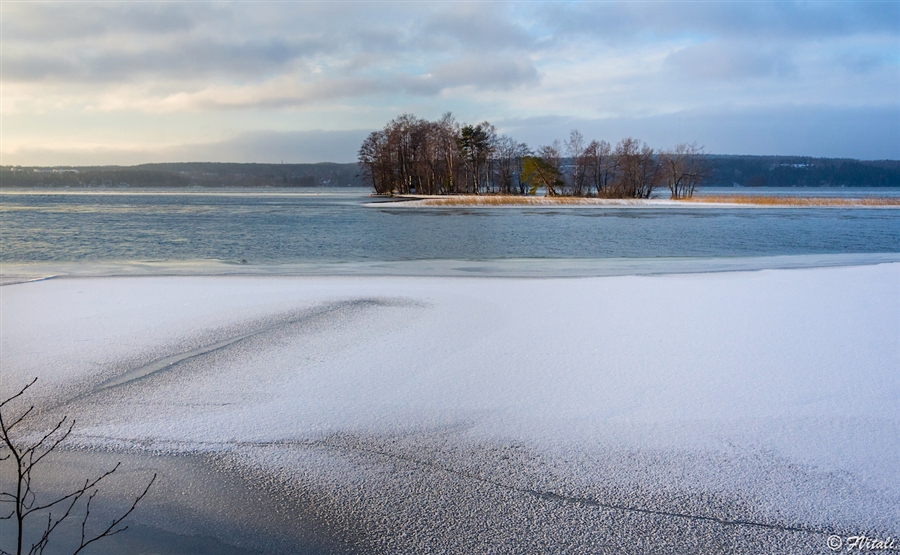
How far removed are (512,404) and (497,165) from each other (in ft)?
274

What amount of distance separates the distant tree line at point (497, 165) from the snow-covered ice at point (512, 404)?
61.2 m

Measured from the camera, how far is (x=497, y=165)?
285ft

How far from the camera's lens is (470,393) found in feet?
17.7

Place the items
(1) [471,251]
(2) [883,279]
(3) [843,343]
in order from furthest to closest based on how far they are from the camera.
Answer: (1) [471,251]
(2) [883,279]
(3) [843,343]

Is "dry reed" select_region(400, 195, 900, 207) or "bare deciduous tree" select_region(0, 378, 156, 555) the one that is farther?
"dry reed" select_region(400, 195, 900, 207)

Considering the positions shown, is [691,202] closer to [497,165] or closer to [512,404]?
[497,165]

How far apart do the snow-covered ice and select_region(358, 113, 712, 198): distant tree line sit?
201 feet

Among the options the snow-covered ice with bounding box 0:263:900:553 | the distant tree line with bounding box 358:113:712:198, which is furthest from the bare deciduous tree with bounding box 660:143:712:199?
the snow-covered ice with bounding box 0:263:900:553

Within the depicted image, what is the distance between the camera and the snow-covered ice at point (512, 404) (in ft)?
11.8

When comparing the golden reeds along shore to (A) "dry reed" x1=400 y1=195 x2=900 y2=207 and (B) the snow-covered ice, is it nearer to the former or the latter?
(A) "dry reed" x1=400 y1=195 x2=900 y2=207

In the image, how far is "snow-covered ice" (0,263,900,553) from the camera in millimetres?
3611

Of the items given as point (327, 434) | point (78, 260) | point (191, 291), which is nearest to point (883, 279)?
point (327, 434)

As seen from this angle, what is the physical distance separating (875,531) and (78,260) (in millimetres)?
17403

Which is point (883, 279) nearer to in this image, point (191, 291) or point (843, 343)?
point (843, 343)
